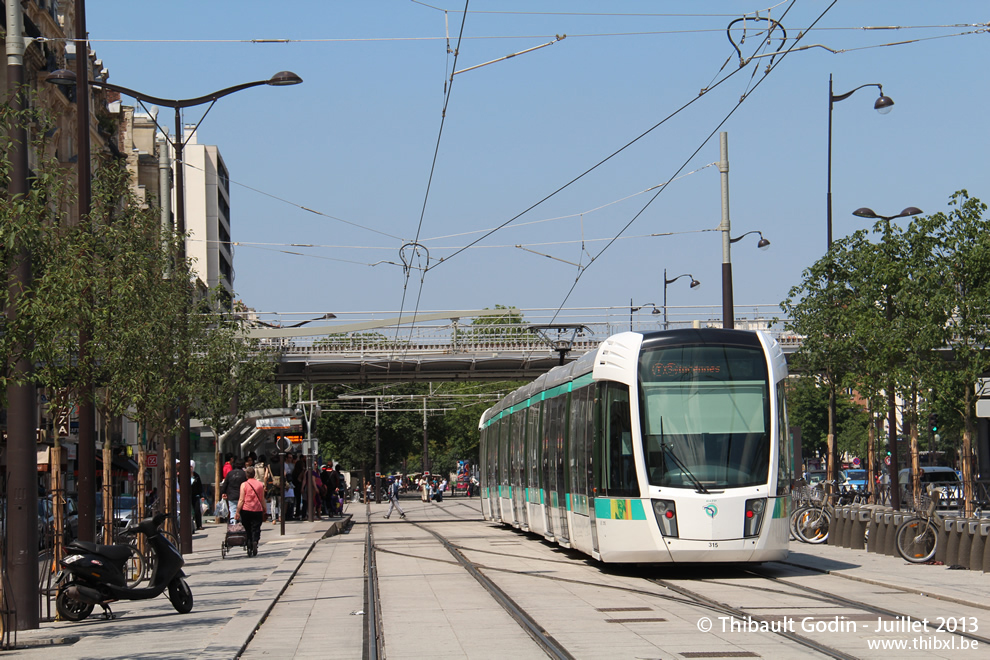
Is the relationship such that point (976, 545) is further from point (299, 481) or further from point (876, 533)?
point (299, 481)

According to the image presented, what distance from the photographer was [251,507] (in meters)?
23.5

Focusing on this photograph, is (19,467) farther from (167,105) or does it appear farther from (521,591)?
(167,105)

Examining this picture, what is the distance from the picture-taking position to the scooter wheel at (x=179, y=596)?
1416cm

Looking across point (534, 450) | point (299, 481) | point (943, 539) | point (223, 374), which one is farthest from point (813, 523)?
point (299, 481)

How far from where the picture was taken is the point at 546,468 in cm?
2228

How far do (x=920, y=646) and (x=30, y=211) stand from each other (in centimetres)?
763

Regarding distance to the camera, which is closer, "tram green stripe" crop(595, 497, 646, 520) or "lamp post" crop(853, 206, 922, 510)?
"tram green stripe" crop(595, 497, 646, 520)

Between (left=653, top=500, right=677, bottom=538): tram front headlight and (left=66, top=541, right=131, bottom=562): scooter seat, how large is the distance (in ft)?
20.2

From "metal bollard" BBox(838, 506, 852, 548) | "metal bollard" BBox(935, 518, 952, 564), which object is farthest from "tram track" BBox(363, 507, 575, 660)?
"metal bollard" BBox(838, 506, 852, 548)

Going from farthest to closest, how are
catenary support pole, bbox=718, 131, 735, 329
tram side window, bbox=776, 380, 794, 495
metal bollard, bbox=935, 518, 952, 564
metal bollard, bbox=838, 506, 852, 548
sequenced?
1. catenary support pole, bbox=718, 131, 735, 329
2. metal bollard, bbox=838, 506, 852, 548
3. metal bollard, bbox=935, 518, 952, 564
4. tram side window, bbox=776, 380, 794, 495

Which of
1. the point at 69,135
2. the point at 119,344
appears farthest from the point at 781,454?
the point at 69,135

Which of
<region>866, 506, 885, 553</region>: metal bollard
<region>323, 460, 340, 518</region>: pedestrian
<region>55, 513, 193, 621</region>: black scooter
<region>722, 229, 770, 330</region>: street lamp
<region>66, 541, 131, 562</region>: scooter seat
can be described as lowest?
<region>323, 460, 340, 518</region>: pedestrian

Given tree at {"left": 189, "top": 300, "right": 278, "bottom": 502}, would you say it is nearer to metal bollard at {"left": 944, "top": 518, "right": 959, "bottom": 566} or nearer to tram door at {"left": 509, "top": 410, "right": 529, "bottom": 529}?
tram door at {"left": 509, "top": 410, "right": 529, "bottom": 529}

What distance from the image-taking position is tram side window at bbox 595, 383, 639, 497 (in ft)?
53.9
